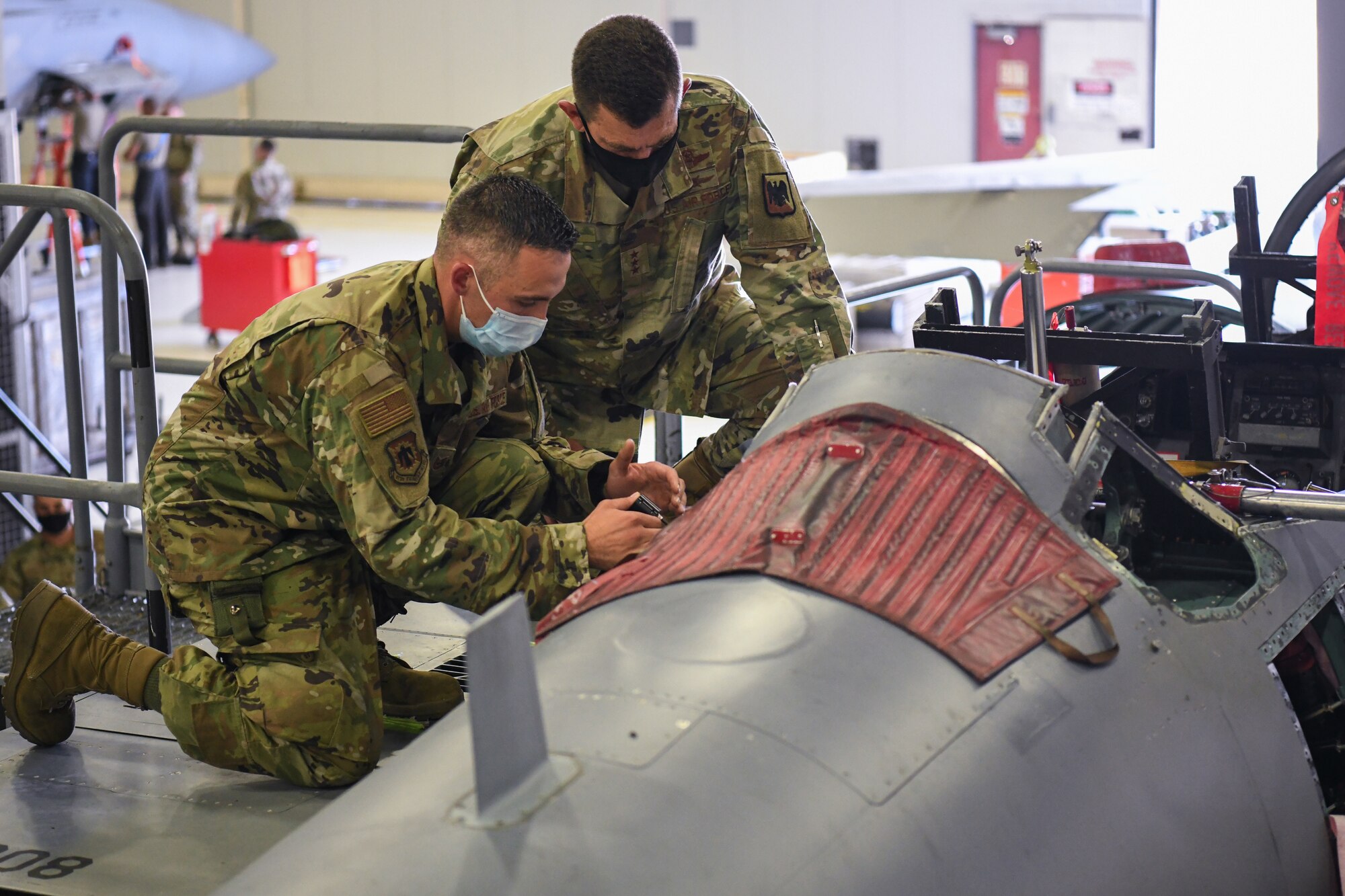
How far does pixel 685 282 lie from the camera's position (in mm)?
3986

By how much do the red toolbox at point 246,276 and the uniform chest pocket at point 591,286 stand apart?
9755 millimetres

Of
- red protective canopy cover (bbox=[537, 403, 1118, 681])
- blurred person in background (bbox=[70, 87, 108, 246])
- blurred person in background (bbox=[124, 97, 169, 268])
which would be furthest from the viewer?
blurred person in background (bbox=[124, 97, 169, 268])

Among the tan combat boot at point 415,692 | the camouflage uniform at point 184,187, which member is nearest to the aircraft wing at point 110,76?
the camouflage uniform at point 184,187

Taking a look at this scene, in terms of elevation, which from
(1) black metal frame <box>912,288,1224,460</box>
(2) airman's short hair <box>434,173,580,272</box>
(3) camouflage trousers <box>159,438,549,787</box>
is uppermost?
(2) airman's short hair <box>434,173,580,272</box>

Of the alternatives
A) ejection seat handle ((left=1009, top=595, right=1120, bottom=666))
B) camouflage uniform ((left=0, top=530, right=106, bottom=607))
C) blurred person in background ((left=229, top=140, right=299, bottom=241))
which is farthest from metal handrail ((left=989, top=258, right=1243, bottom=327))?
blurred person in background ((left=229, top=140, right=299, bottom=241))

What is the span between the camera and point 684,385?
13.5 feet

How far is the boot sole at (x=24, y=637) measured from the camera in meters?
3.22

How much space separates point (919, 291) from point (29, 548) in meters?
8.32

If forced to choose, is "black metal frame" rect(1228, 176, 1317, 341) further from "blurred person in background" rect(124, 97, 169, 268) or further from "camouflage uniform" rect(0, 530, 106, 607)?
"blurred person in background" rect(124, 97, 169, 268)

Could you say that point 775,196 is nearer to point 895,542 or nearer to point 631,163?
point 631,163

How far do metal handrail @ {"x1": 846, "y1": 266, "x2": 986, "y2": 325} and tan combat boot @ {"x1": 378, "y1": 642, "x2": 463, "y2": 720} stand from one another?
5.99ft

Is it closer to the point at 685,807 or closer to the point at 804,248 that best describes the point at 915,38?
the point at 804,248

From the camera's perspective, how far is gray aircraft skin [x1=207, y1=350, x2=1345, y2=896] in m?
1.47

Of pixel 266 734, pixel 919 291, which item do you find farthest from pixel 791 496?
pixel 919 291
